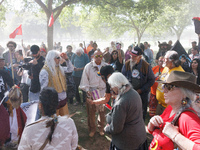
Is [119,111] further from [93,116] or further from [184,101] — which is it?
[93,116]

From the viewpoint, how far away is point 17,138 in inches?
142

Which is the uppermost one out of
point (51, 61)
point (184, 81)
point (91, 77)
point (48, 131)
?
point (51, 61)

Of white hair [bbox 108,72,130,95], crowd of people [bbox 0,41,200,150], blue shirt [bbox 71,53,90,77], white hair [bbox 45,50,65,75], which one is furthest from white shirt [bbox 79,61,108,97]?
blue shirt [bbox 71,53,90,77]

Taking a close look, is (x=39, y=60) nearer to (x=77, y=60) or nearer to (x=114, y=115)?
(x=77, y=60)

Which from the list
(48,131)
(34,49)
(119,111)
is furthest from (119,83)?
(34,49)

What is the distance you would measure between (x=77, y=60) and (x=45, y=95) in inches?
181

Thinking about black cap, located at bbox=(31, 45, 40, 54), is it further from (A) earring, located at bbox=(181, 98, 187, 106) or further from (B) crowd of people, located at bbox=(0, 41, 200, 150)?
(A) earring, located at bbox=(181, 98, 187, 106)

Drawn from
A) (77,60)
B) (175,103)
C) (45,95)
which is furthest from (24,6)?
(175,103)

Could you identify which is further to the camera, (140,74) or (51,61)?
(140,74)

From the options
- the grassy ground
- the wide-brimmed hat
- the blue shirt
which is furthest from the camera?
the blue shirt

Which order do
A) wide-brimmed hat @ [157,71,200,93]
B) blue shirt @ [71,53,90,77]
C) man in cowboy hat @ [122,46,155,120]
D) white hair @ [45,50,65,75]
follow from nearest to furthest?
wide-brimmed hat @ [157,71,200,93], white hair @ [45,50,65,75], man in cowboy hat @ [122,46,155,120], blue shirt @ [71,53,90,77]

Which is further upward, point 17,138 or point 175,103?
point 175,103

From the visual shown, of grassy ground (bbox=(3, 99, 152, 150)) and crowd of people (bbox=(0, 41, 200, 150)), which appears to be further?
grassy ground (bbox=(3, 99, 152, 150))

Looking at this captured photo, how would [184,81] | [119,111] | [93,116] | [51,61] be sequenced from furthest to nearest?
1. [93,116]
2. [51,61]
3. [119,111]
4. [184,81]
